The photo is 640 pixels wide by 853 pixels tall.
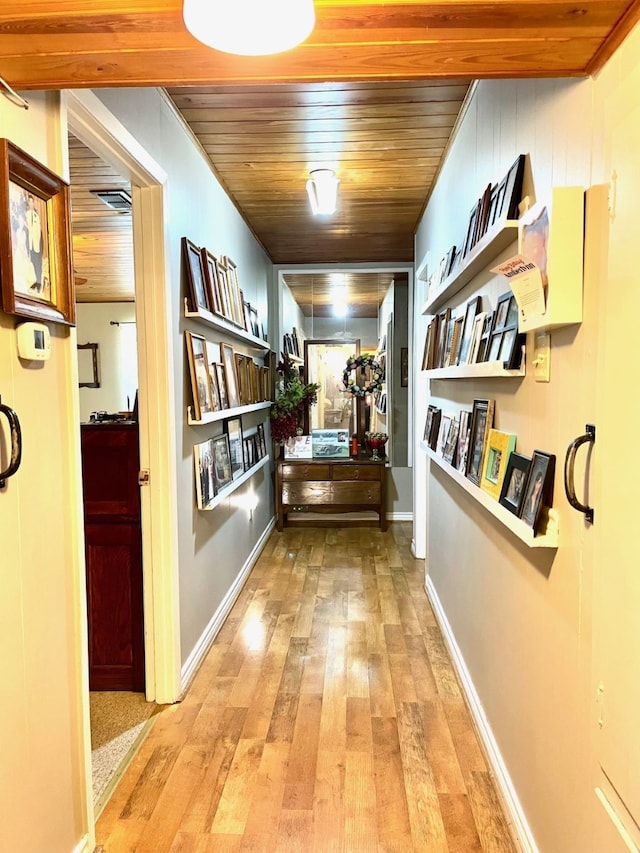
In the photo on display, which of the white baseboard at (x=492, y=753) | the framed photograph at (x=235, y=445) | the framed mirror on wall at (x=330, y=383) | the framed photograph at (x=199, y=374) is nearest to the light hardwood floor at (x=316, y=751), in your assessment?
the white baseboard at (x=492, y=753)

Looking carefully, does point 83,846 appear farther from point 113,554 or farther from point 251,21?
point 251,21

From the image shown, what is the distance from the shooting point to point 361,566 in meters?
4.00

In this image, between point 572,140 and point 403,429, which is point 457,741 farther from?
point 403,429

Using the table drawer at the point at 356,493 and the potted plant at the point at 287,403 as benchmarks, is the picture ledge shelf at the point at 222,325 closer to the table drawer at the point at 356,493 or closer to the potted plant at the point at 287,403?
the potted plant at the point at 287,403

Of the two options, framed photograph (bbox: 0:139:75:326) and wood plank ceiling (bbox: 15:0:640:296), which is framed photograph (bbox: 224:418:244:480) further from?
wood plank ceiling (bbox: 15:0:640:296)

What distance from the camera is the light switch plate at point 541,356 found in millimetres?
1373

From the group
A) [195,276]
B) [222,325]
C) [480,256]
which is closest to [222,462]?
[222,325]

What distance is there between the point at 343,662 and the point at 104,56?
8.11 feet

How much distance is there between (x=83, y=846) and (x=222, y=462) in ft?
5.83

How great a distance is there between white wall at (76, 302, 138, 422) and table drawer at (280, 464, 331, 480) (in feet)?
10.5

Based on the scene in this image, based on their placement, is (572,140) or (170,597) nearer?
(572,140)

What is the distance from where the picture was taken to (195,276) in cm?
251

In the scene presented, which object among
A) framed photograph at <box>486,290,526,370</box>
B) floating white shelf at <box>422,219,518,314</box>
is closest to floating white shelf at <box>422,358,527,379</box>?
framed photograph at <box>486,290,526,370</box>

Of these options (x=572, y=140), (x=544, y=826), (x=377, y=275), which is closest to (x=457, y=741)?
(x=544, y=826)
